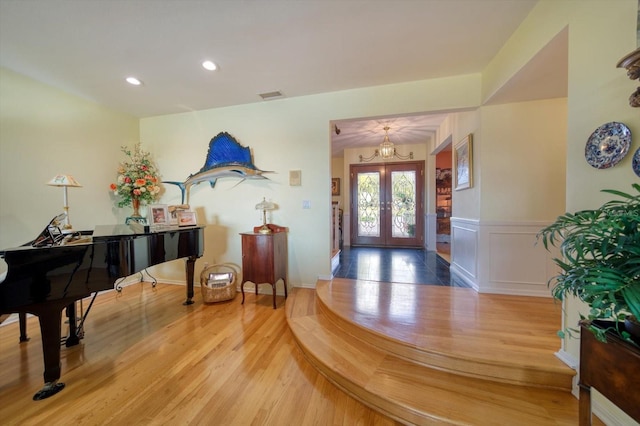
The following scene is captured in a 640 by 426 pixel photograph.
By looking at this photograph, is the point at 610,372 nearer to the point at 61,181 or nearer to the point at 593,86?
the point at 593,86

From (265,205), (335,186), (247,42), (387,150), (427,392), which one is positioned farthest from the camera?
(335,186)

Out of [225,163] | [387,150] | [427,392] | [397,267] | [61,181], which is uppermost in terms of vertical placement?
[387,150]

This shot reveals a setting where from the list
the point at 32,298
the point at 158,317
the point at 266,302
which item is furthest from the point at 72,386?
Result: the point at 266,302

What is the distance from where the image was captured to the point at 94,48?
211cm

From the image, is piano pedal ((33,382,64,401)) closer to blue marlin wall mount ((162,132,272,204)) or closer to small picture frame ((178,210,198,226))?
small picture frame ((178,210,198,226))

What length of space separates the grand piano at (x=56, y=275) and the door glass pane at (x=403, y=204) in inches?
203

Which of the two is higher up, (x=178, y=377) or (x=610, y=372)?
(x=610, y=372)

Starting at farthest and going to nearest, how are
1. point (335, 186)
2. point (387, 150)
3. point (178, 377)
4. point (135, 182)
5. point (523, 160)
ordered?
point (335, 186) < point (387, 150) < point (135, 182) < point (523, 160) < point (178, 377)

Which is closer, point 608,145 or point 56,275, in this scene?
point 608,145

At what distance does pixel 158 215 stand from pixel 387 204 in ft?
15.8

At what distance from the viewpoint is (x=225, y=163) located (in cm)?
332

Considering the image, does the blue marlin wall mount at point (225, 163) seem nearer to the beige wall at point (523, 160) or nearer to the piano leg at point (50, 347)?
the piano leg at point (50, 347)

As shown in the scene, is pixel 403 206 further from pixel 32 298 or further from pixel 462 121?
pixel 32 298

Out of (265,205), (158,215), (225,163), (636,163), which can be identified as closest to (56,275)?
(158,215)
